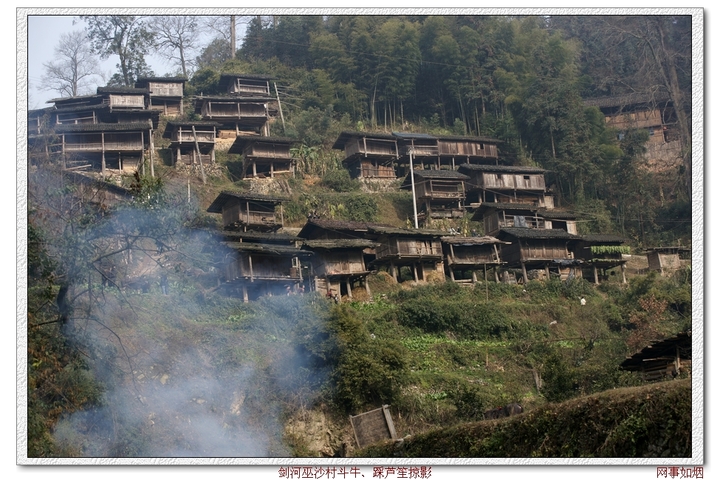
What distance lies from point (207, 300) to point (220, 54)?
3850 centimetres

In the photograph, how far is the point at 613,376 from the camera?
72.4 feet

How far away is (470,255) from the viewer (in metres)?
40.4

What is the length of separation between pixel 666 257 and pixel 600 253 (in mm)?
2982

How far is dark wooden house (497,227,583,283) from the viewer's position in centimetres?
4144

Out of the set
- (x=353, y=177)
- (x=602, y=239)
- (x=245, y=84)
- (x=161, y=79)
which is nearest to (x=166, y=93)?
(x=161, y=79)

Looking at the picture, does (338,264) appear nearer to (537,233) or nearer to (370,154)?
(537,233)

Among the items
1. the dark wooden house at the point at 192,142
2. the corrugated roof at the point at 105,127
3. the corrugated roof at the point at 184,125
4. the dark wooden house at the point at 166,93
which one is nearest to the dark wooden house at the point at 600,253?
the dark wooden house at the point at 192,142

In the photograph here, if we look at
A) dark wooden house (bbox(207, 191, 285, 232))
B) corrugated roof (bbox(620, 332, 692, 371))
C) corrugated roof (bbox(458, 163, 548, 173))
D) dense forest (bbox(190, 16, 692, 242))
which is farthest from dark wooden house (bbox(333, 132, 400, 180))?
corrugated roof (bbox(620, 332, 692, 371))

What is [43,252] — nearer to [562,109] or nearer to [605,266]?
[605,266]

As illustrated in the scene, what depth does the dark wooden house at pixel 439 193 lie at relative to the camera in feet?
152

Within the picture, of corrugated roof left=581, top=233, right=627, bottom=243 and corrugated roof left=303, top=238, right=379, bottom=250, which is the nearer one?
corrugated roof left=303, top=238, right=379, bottom=250

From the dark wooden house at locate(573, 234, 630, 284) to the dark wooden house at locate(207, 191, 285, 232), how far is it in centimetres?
1397

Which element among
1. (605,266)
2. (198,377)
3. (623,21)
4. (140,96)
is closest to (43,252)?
(198,377)

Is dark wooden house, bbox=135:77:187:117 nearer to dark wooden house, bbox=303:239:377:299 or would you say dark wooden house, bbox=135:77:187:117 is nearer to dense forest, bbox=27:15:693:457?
dense forest, bbox=27:15:693:457
